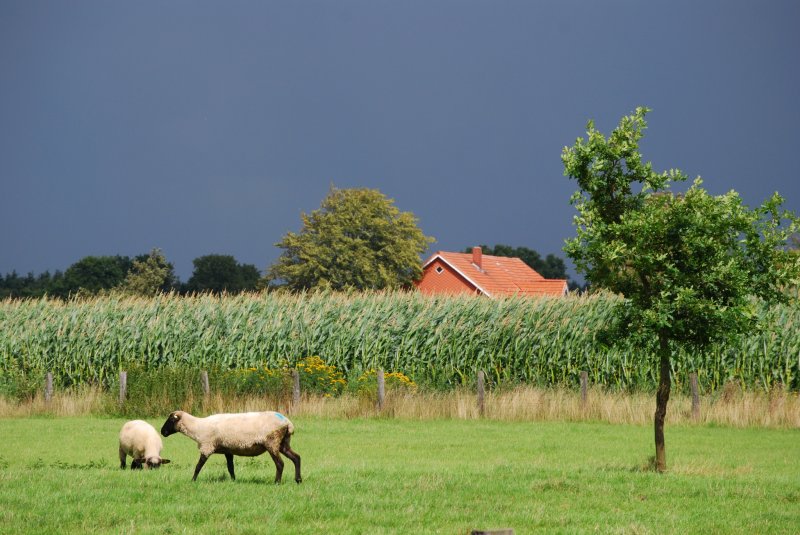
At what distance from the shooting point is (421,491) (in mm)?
13547

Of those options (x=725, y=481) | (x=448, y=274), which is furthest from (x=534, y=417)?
(x=448, y=274)

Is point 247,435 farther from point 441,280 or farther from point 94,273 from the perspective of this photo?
point 94,273

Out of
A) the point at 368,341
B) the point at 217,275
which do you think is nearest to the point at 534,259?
the point at 217,275

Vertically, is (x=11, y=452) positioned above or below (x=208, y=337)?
below

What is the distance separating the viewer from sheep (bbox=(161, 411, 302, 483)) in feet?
44.3

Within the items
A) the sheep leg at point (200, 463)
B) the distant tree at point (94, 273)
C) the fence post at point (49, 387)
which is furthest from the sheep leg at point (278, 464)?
the distant tree at point (94, 273)

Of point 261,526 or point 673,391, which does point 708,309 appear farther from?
point 673,391

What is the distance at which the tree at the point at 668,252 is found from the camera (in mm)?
16188

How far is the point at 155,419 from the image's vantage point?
2744 cm

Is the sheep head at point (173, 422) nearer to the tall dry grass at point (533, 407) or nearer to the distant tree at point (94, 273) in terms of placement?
the tall dry grass at point (533, 407)

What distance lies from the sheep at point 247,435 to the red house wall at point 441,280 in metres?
61.9

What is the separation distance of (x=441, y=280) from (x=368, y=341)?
1726 inches

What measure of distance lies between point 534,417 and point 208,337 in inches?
517

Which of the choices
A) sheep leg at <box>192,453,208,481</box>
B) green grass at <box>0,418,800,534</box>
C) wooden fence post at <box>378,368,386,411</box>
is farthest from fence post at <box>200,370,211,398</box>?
sheep leg at <box>192,453,208,481</box>
